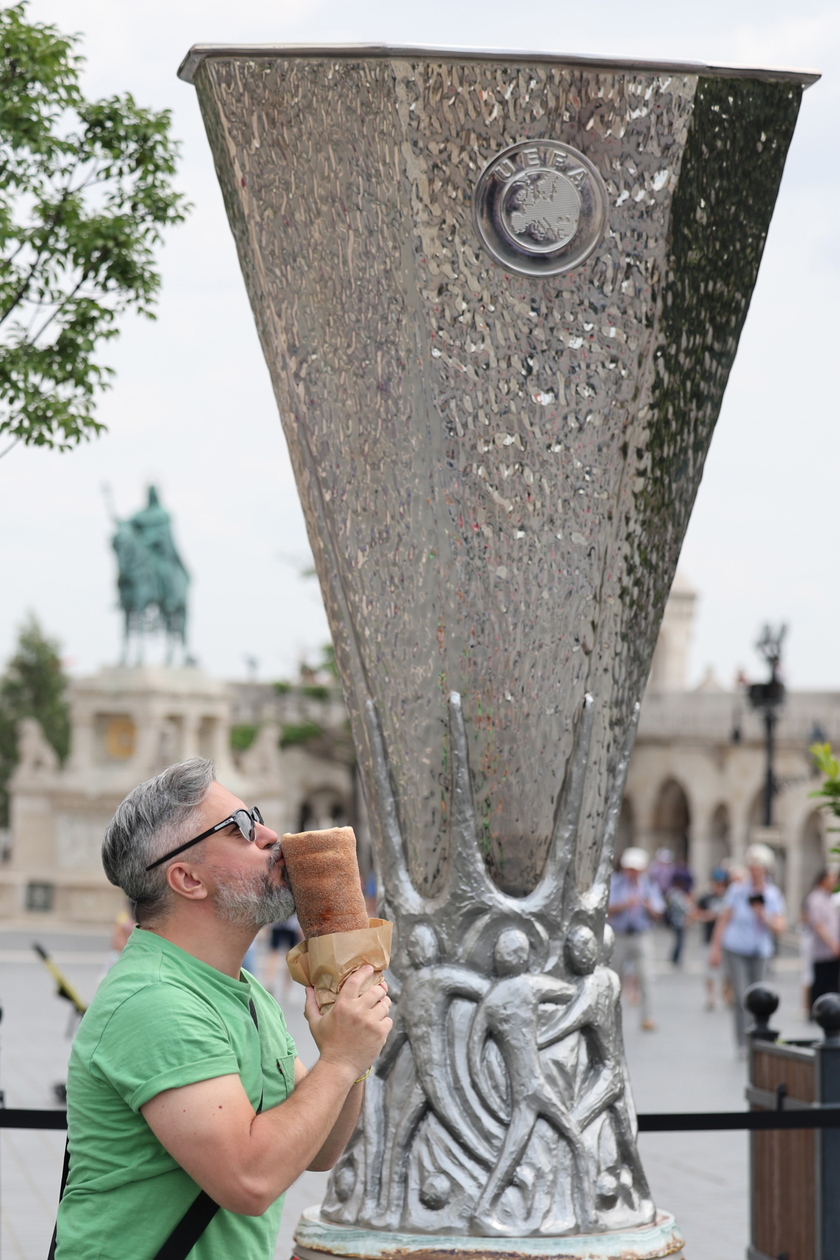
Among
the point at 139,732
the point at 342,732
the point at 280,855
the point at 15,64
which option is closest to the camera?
the point at 280,855

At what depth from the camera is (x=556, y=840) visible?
300 centimetres

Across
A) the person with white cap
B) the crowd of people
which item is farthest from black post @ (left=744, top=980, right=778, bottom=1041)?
the person with white cap

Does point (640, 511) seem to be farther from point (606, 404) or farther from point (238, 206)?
point (238, 206)

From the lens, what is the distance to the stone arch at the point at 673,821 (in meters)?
44.7

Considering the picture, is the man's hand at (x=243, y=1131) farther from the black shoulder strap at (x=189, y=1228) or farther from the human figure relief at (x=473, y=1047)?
the human figure relief at (x=473, y=1047)

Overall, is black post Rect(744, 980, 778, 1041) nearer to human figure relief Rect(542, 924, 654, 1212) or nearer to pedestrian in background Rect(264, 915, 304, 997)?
human figure relief Rect(542, 924, 654, 1212)

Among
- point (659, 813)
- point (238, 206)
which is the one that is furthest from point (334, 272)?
point (659, 813)

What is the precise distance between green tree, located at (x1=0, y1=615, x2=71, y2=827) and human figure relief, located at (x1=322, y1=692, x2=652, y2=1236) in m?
43.4

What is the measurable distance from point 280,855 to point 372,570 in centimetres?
122

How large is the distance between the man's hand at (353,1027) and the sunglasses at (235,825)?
0.66 feet

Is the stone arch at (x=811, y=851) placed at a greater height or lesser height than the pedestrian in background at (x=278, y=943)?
greater

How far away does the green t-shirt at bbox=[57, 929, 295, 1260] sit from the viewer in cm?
172

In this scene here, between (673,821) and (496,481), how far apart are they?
4310 cm

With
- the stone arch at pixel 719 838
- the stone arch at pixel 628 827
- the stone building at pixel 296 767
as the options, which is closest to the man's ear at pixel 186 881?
the stone building at pixel 296 767
